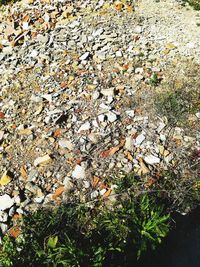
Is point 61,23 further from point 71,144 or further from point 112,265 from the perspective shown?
point 112,265

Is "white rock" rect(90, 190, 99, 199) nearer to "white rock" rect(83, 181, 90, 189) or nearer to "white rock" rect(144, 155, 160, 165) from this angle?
"white rock" rect(83, 181, 90, 189)

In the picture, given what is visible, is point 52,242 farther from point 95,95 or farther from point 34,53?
point 34,53

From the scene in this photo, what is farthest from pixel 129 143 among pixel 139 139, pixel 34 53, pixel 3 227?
pixel 34 53

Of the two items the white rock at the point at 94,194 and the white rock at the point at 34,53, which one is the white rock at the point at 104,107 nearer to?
the white rock at the point at 94,194

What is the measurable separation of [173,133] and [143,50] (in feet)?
9.60

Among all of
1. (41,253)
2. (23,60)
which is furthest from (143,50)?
(41,253)

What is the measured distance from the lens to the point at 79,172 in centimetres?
684

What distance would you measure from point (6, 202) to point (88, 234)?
5.51 feet

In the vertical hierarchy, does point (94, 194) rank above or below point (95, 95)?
below

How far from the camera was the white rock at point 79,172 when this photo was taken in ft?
22.3

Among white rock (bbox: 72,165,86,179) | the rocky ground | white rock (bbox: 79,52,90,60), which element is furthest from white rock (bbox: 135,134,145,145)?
white rock (bbox: 79,52,90,60)

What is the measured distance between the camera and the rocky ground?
22.4 feet

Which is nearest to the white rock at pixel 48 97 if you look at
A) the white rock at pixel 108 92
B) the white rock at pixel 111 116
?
the white rock at pixel 108 92

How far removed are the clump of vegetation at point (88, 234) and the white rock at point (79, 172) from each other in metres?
0.66
